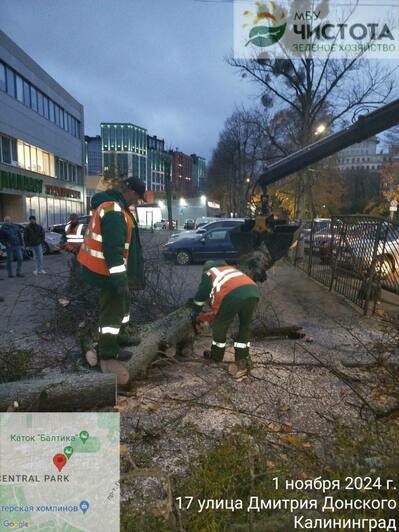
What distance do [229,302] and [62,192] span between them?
3184 cm

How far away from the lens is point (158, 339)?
377cm

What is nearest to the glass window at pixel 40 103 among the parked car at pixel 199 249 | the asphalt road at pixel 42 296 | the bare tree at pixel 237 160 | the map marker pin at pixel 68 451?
the bare tree at pixel 237 160

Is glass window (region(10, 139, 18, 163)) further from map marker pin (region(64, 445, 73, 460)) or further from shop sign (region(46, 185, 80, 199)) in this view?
map marker pin (region(64, 445, 73, 460))

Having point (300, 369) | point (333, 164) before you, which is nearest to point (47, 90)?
point (333, 164)

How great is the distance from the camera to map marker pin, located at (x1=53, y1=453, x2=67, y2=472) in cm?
243

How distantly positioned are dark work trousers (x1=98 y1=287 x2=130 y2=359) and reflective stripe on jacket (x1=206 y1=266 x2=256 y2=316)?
983 millimetres

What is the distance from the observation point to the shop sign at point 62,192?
30000mm

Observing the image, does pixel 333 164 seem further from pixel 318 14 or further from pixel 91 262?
pixel 91 262

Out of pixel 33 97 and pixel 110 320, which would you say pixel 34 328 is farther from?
pixel 33 97

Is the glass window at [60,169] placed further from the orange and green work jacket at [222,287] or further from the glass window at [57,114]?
the orange and green work jacket at [222,287]

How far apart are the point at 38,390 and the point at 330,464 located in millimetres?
2054

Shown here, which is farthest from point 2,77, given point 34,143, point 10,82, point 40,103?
point 40,103

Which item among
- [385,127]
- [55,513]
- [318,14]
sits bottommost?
[55,513]

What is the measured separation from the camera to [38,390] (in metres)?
2.84
